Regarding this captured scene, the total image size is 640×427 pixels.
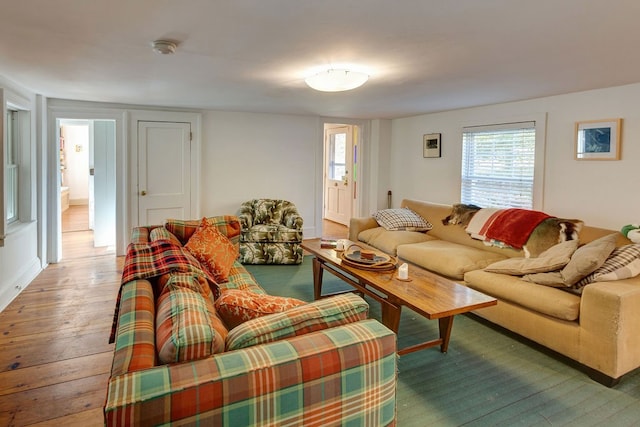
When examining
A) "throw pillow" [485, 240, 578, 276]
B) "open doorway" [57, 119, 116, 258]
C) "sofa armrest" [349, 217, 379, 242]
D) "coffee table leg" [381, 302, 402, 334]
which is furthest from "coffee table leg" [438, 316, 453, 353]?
"open doorway" [57, 119, 116, 258]

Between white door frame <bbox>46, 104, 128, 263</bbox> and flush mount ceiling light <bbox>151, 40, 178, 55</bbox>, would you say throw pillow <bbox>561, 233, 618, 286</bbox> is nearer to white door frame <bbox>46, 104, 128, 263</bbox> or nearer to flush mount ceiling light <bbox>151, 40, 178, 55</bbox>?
flush mount ceiling light <bbox>151, 40, 178, 55</bbox>

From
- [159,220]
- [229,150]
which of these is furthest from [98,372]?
[229,150]

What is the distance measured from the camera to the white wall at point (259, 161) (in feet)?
19.1

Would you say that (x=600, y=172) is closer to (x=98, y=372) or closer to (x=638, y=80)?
(x=638, y=80)

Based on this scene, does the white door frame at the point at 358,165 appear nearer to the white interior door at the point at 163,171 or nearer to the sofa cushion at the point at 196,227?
the white interior door at the point at 163,171

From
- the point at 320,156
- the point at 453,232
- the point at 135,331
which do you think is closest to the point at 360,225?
the point at 453,232

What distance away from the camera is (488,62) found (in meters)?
2.88

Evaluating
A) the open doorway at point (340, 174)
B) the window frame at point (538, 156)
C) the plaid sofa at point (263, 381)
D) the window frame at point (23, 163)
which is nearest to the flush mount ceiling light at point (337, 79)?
the plaid sofa at point (263, 381)

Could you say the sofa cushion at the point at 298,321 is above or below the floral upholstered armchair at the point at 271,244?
above

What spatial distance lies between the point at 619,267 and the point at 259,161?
15.4 feet

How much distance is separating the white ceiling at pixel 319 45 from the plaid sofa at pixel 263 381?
1.47 metres

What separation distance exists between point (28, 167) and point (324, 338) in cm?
450

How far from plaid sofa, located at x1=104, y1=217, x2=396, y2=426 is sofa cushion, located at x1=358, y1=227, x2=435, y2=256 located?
299 centimetres

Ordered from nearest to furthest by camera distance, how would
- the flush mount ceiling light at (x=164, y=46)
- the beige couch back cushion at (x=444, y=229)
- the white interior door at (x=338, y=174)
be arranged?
the flush mount ceiling light at (x=164, y=46) → the beige couch back cushion at (x=444, y=229) → the white interior door at (x=338, y=174)
